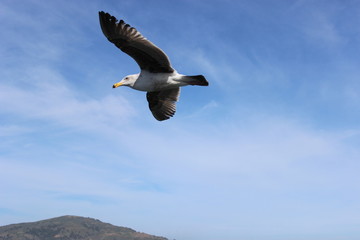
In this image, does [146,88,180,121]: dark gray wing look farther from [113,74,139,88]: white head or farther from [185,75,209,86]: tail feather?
[185,75,209,86]: tail feather

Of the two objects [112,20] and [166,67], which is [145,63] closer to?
[166,67]

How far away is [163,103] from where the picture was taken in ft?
83.9

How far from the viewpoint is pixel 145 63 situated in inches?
823

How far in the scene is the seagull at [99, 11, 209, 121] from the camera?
19.5 meters

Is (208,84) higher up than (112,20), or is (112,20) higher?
(112,20)

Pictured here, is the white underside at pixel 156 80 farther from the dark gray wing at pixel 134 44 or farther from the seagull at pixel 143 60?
the dark gray wing at pixel 134 44

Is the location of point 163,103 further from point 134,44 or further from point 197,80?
point 134,44

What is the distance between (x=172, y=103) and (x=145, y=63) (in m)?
5.19

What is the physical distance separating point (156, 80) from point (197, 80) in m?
2.38

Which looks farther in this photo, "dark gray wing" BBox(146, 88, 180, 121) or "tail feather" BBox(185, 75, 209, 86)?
"dark gray wing" BBox(146, 88, 180, 121)

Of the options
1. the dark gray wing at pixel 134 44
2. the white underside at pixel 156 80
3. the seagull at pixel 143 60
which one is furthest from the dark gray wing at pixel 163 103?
the dark gray wing at pixel 134 44

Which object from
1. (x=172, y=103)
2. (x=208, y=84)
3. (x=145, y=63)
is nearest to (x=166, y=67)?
(x=145, y=63)

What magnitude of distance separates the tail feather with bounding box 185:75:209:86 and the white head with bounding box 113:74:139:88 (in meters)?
2.96

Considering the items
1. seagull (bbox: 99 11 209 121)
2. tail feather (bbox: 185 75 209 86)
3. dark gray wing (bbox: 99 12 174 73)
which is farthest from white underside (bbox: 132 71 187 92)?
tail feather (bbox: 185 75 209 86)
